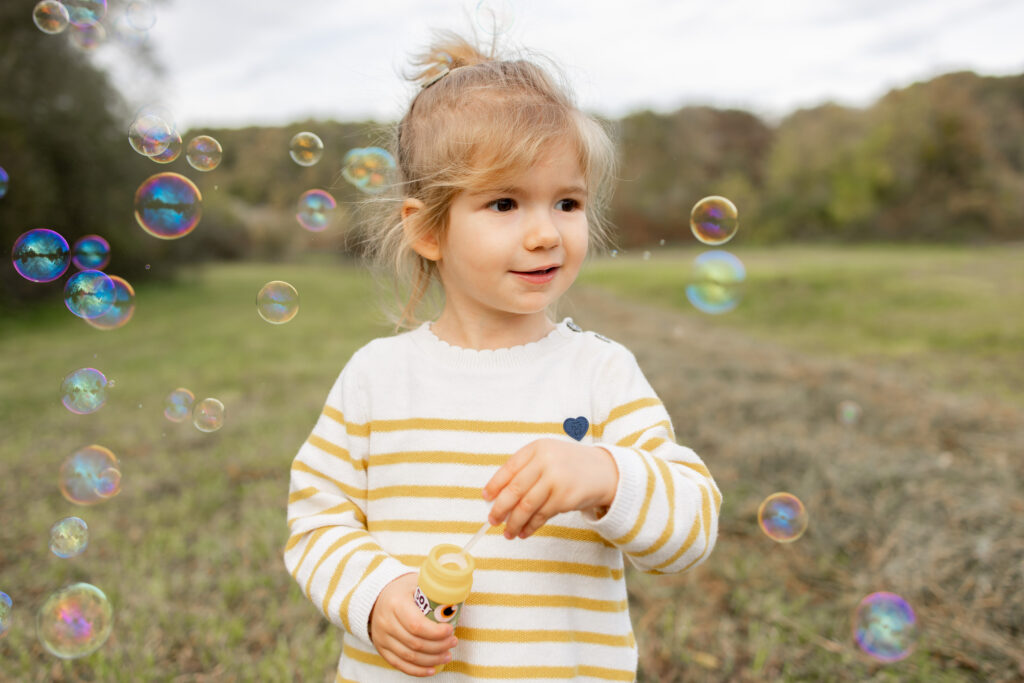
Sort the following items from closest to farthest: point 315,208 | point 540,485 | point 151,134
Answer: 1. point 540,485
2. point 151,134
3. point 315,208

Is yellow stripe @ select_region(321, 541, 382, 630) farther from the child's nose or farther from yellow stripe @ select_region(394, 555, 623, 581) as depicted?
the child's nose

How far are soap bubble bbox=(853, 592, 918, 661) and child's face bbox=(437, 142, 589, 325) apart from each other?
5.34 ft

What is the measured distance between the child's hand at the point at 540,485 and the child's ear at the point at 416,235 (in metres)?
0.54

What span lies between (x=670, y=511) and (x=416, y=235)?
70 centimetres

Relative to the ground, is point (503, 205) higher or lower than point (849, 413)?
higher

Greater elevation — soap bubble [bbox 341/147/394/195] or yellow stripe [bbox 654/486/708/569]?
soap bubble [bbox 341/147/394/195]

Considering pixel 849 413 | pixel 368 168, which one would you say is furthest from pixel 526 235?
pixel 849 413

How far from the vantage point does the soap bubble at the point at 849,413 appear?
430 centimetres

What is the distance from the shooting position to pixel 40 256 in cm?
241

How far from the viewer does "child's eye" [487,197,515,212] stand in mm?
1274

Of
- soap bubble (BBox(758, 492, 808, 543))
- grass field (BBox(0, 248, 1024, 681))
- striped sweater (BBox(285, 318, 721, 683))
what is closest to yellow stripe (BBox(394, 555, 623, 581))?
striped sweater (BBox(285, 318, 721, 683))

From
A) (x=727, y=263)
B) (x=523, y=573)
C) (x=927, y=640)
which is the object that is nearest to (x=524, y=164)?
(x=523, y=573)

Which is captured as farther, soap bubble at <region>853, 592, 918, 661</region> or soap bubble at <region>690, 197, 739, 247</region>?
soap bubble at <region>690, 197, 739, 247</region>

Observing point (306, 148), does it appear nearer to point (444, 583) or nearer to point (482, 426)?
point (482, 426)
